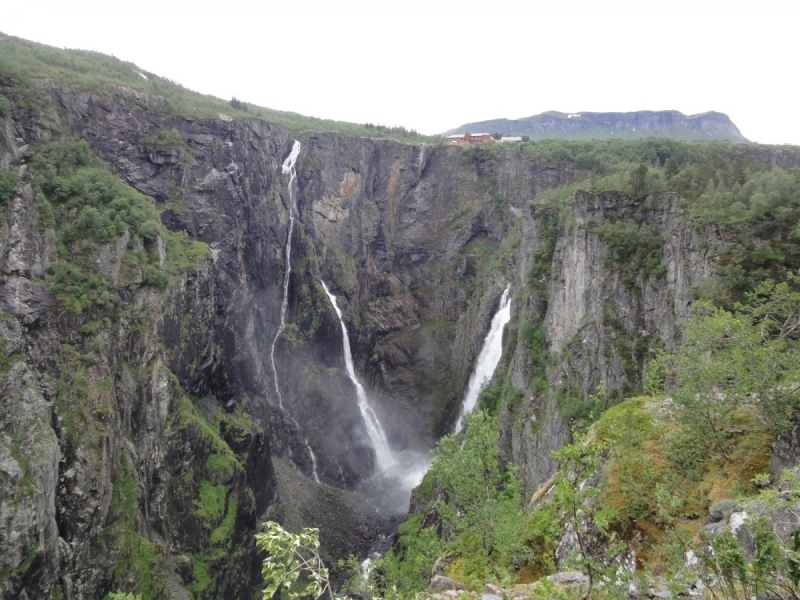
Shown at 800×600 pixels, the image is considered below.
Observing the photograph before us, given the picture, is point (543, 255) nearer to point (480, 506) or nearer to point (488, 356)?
point (488, 356)

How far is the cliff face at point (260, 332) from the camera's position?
2497 cm

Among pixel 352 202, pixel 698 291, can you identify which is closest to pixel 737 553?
pixel 698 291

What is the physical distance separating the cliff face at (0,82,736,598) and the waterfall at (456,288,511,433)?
2.38 metres

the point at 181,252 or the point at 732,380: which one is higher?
the point at 732,380

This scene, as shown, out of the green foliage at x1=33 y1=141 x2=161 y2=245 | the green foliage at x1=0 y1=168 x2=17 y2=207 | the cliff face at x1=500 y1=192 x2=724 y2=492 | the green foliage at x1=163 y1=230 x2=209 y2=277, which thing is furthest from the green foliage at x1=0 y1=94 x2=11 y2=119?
the cliff face at x1=500 y1=192 x2=724 y2=492

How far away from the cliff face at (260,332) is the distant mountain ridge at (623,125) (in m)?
86.9

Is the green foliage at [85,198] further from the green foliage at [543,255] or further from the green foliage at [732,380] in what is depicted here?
the green foliage at [732,380]

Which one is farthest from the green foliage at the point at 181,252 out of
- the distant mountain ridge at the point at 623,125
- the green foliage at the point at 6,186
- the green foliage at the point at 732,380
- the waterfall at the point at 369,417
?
the distant mountain ridge at the point at 623,125

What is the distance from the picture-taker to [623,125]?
148750mm

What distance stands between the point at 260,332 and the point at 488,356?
23.8 m

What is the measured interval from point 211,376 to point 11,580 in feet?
67.0

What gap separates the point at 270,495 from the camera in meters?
39.4

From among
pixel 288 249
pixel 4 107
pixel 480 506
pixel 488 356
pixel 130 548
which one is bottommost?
pixel 130 548

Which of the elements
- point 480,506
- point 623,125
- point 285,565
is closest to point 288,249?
point 480,506
